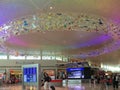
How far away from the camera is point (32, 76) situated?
48.6 feet

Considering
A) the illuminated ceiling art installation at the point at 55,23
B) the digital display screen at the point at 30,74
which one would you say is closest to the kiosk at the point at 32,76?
the digital display screen at the point at 30,74

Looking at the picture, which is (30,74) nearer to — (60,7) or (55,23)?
(55,23)

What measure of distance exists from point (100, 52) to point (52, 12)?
27128mm

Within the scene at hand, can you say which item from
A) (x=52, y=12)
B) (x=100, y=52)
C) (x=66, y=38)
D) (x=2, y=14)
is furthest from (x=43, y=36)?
(x=100, y=52)

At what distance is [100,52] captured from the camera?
1804 inches

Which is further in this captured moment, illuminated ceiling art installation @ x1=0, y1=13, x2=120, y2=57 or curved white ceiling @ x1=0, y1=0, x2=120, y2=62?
illuminated ceiling art installation @ x1=0, y1=13, x2=120, y2=57

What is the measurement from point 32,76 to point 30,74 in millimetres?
248

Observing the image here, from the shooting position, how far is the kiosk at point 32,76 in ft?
47.1

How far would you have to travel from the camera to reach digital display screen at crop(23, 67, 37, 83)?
47.9 feet

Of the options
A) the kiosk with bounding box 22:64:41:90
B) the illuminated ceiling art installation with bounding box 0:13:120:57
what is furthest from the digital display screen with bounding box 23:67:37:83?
the illuminated ceiling art installation with bounding box 0:13:120:57

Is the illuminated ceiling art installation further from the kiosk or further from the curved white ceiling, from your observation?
the kiosk

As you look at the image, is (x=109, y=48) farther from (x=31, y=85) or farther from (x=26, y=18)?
(x=31, y=85)

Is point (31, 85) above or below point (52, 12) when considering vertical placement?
below

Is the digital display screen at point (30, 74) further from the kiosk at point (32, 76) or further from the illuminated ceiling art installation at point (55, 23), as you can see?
the illuminated ceiling art installation at point (55, 23)
